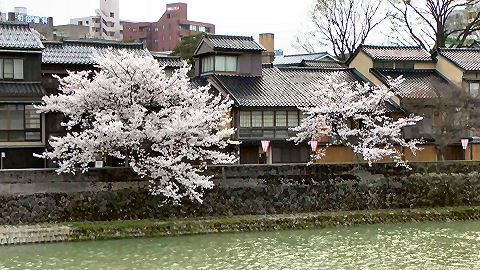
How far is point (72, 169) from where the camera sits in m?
31.0

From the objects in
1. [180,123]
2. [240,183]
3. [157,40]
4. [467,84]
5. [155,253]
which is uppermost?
[157,40]

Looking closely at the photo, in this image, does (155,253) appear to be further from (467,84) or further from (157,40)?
(157,40)

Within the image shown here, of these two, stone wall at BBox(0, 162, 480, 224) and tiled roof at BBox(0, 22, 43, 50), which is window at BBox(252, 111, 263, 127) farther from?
tiled roof at BBox(0, 22, 43, 50)

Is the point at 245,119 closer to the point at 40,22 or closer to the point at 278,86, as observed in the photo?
the point at 278,86

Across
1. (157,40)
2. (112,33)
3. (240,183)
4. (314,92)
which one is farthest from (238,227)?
(112,33)

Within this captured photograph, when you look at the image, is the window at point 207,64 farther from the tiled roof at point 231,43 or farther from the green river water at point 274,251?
the green river water at point 274,251

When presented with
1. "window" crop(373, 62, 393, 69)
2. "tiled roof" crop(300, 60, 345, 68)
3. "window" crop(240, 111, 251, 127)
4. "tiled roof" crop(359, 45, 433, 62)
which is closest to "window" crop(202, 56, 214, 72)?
"window" crop(240, 111, 251, 127)

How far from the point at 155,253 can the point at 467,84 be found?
2801 cm

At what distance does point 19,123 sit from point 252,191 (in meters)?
12.5

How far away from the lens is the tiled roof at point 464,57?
155 ft

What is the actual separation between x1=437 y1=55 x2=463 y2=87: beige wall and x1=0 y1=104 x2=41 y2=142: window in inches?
1030

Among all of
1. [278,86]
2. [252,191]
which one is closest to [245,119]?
[278,86]

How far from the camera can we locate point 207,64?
150 feet

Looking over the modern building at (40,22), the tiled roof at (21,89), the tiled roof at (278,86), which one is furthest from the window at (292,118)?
the modern building at (40,22)
